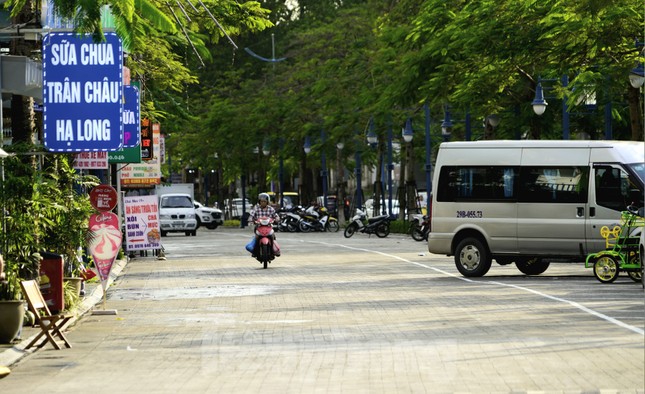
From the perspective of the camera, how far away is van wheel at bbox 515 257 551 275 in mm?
29734

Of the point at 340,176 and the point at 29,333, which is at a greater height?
the point at 340,176

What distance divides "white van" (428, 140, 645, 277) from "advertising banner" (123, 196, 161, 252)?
36.1 feet

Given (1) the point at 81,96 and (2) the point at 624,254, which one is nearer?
(1) the point at 81,96

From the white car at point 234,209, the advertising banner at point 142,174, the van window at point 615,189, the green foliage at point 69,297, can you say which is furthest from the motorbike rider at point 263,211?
the white car at point 234,209

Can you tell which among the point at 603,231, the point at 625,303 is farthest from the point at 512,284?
the point at 625,303

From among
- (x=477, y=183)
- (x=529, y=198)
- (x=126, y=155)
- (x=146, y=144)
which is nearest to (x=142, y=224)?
(x=126, y=155)

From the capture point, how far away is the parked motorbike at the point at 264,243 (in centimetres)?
3412

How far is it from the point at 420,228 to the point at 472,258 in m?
21.5

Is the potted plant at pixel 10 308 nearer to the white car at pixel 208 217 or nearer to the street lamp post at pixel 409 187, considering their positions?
the street lamp post at pixel 409 187

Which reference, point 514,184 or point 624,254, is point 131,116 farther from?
point 624,254

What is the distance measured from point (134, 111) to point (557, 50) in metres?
9.50

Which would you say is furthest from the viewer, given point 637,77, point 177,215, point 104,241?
point 177,215

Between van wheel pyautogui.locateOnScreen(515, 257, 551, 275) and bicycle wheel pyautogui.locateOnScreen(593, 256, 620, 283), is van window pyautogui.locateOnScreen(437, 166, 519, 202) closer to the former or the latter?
van wheel pyautogui.locateOnScreen(515, 257, 551, 275)

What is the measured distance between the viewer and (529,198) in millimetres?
28641
